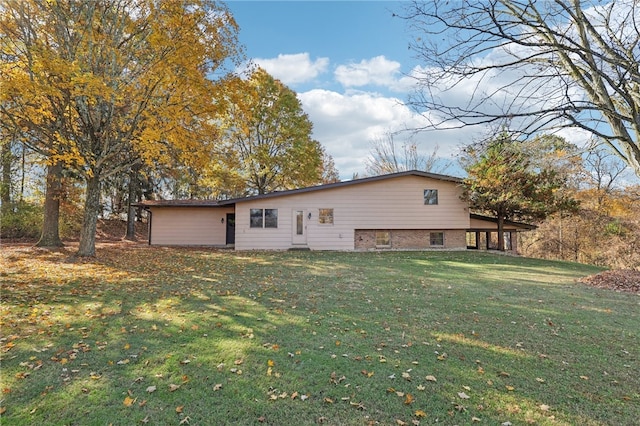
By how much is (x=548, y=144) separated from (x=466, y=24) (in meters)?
2.17

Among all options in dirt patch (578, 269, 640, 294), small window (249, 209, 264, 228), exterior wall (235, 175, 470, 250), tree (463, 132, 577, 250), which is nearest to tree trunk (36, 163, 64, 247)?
exterior wall (235, 175, 470, 250)

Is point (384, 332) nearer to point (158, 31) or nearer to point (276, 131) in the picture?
point (158, 31)

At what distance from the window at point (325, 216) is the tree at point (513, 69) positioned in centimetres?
1255

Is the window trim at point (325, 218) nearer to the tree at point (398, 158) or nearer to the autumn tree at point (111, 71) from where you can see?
the autumn tree at point (111, 71)

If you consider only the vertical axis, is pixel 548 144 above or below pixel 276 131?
below

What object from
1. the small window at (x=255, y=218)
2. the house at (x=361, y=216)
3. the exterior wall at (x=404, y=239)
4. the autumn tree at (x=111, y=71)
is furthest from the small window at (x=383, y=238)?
the autumn tree at (x=111, y=71)

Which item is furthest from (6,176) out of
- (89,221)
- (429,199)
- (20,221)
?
(429,199)

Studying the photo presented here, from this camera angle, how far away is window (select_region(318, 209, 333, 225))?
688 inches

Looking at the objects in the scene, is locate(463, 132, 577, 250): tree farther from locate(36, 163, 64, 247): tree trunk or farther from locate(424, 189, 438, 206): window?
locate(36, 163, 64, 247): tree trunk

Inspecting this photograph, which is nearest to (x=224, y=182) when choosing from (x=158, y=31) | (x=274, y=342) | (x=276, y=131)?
(x=276, y=131)

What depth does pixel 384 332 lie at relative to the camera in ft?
16.1

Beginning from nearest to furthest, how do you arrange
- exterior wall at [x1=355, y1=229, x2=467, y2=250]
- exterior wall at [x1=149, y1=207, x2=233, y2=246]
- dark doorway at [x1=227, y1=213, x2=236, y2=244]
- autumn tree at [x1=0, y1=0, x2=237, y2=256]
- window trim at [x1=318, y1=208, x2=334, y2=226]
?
autumn tree at [x1=0, y1=0, x2=237, y2=256]
window trim at [x1=318, y1=208, x2=334, y2=226]
exterior wall at [x1=355, y1=229, x2=467, y2=250]
exterior wall at [x1=149, y1=207, x2=233, y2=246]
dark doorway at [x1=227, y1=213, x2=236, y2=244]

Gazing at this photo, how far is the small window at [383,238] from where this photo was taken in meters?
17.8

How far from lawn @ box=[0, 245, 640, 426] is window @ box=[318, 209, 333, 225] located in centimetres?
946
